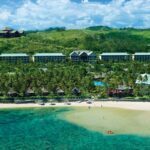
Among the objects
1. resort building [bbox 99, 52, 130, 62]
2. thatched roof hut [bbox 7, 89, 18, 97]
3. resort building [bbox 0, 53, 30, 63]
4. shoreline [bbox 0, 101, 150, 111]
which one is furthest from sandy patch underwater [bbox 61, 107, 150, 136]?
resort building [bbox 99, 52, 130, 62]

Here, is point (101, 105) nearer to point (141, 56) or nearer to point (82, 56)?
point (82, 56)

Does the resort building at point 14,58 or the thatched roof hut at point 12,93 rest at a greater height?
the resort building at point 14,58

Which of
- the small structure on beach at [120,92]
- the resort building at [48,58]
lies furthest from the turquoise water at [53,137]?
the resort building at [48,58]

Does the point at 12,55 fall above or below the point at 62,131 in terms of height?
above

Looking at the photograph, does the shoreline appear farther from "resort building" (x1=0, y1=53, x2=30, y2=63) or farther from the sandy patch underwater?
"resort building" (x1=0, y1=53, x2=30, y2=63)

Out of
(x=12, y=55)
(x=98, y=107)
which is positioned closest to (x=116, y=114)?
(x=98, y=107)

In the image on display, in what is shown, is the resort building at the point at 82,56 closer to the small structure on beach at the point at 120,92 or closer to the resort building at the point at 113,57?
the resort building at the point at 113,57

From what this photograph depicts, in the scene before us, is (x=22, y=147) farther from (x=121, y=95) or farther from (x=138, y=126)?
(x=121, y=95)

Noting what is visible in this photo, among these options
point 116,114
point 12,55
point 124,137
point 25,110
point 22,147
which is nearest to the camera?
point 22,147
